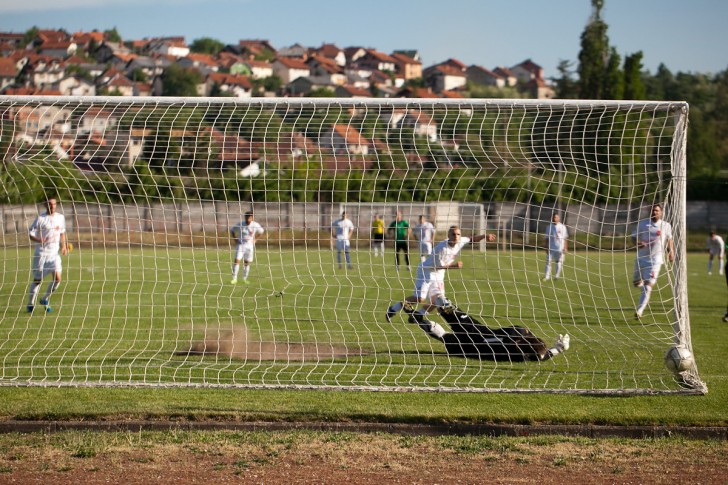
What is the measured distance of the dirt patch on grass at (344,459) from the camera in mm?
6180

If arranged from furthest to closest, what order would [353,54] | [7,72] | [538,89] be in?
[353,54], [538,89], [7,72]

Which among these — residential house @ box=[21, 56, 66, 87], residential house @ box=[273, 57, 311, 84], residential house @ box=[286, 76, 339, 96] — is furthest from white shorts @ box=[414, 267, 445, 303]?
residential house @ box=[273, 57, 311, 84]

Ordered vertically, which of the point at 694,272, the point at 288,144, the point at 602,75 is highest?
the point at 602,75

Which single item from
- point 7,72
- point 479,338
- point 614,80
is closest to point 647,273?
point 479,338

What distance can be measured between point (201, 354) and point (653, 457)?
556 centimetres

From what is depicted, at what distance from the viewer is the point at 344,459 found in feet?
21.7

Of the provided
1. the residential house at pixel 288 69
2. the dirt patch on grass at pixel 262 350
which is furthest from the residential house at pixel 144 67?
the dirt patch on grass at pixel 262 350

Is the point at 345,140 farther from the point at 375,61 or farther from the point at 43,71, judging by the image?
the point at 375,61

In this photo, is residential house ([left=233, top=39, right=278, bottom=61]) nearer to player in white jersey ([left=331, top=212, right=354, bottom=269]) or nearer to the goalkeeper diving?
player in white jersey ([left=331, top=212, right=354, bottom=269])

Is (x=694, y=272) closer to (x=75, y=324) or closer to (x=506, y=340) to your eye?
(x=506, y=340)

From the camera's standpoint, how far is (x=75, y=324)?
12484 mm

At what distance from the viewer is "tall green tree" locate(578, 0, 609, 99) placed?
64438mm

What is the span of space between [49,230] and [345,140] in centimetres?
602

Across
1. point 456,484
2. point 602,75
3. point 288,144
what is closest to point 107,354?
point 288,144
